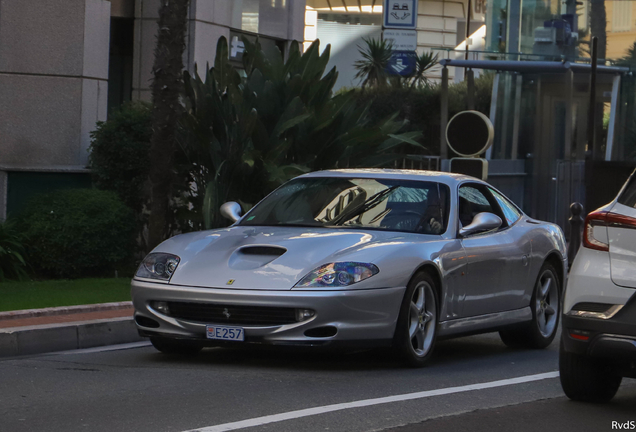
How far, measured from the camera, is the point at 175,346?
8.13 m

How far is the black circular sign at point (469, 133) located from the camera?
15.6 m

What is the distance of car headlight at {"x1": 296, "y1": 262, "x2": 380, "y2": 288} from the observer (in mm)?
7359

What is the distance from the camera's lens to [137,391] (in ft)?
21.9

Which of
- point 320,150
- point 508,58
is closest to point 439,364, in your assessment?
point 320,150

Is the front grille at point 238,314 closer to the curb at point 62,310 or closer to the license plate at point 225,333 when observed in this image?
the license plate at point 225,333

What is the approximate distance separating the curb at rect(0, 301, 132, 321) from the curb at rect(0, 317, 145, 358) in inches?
24.9

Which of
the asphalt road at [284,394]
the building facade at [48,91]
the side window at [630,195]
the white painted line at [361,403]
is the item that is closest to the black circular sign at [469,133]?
the building facade at [48,91]

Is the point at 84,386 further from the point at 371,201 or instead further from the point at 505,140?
the point at 505,140

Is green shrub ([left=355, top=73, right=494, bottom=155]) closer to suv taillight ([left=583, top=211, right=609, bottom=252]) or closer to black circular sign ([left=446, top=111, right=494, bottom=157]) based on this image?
black circular sign ([left=446, top=111, right=494, bottom=157])

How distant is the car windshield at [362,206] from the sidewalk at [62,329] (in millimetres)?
1495

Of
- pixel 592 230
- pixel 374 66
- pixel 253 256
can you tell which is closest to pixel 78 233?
pixel 253 256

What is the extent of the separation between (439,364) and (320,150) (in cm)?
659

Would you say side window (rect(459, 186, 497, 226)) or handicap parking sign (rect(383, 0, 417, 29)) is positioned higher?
handicap parking sign (rect(383, 0, 417, 29))

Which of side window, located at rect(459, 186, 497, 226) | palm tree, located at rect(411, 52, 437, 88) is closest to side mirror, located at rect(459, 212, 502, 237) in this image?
side window, located at rect(459, 186, 497, 226)
